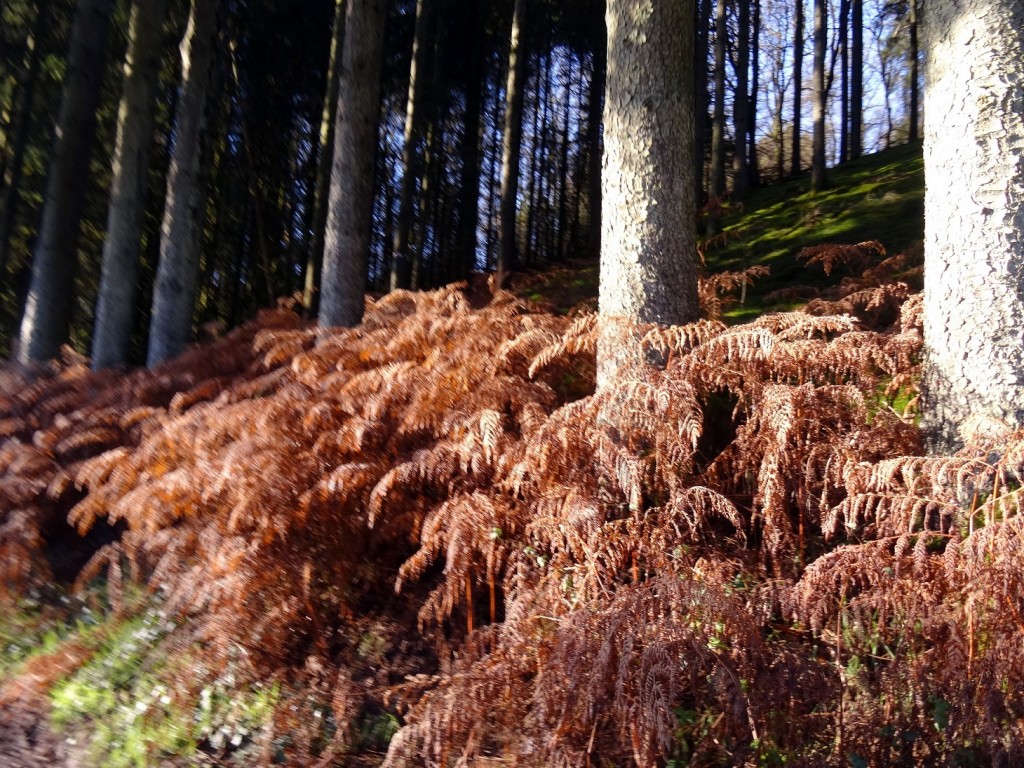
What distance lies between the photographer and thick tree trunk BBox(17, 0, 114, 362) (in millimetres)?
11188

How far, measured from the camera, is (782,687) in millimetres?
2857

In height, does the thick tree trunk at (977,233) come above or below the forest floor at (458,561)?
above

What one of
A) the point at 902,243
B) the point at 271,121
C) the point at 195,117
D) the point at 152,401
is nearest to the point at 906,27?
the point at 902,243

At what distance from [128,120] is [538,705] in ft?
33.2

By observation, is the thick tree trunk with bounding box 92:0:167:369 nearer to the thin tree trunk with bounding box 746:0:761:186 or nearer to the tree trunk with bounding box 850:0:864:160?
the thin tree trunk with bounding box 746:0:761:186

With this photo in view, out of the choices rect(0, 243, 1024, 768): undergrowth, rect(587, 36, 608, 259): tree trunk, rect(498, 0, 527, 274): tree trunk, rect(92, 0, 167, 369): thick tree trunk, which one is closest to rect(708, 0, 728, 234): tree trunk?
rect(498, 0, 527, 274): tree trunk

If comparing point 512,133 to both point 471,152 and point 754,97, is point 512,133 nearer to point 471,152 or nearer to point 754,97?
point 471,152

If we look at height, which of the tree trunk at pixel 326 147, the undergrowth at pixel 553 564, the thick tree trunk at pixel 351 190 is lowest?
the undergrowth at pixel 553 564

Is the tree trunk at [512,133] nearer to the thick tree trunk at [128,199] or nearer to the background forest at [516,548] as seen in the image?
the background forest at [516,548]

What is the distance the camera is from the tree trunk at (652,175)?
5.18 m

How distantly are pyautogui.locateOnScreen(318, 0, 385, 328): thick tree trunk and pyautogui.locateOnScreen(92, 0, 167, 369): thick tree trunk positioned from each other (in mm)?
3681

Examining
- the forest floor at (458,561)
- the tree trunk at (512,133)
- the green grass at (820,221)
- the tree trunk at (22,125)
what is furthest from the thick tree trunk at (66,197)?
the green grass at (820,221)

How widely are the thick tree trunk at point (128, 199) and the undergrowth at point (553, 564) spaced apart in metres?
4.85

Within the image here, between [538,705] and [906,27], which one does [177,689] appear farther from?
[906,27]
